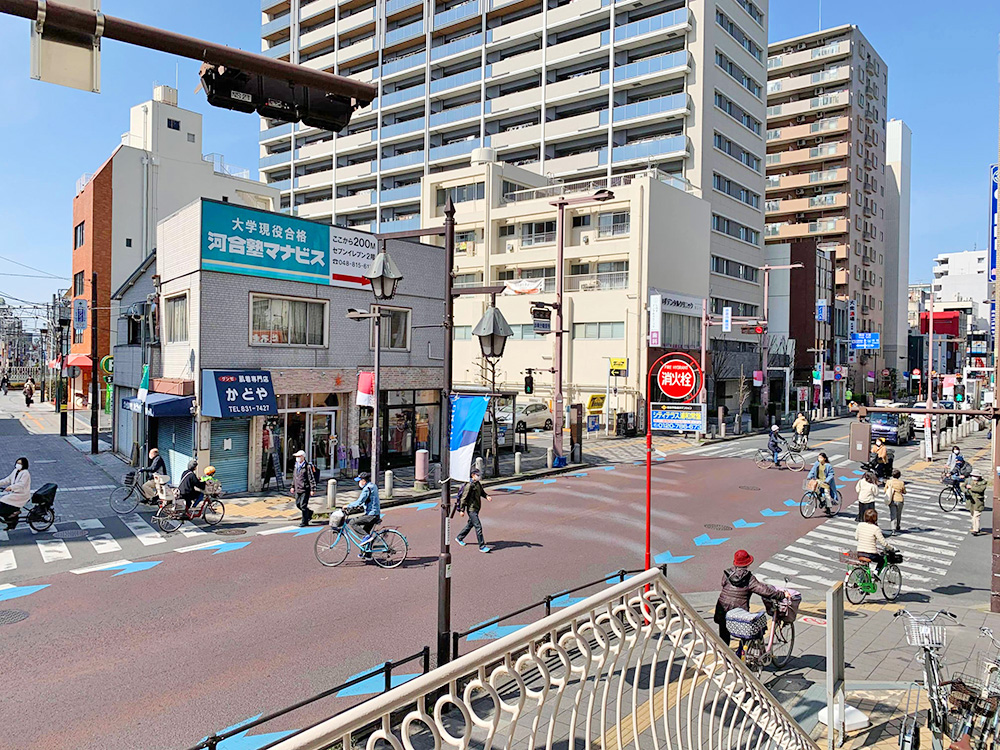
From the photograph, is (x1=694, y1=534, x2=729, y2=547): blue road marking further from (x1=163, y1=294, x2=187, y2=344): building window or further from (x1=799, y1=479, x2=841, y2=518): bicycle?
(x1=163, y1=294, x2=187, y2=344): building window

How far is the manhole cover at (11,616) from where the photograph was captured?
10594mm

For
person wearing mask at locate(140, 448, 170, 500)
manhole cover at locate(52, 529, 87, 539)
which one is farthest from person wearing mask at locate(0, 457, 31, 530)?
person wearing mask at locate(140, 448, 170, 500)

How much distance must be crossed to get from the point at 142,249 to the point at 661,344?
35793 millimetres

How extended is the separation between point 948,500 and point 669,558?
1213cm

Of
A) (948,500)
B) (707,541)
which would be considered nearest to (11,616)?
(707,541)

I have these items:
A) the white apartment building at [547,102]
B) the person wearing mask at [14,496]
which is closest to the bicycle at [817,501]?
the person wearing mask at [14,496]

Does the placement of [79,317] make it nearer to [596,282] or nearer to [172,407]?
[172,407]

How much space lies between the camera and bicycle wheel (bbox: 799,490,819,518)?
62.8 feet

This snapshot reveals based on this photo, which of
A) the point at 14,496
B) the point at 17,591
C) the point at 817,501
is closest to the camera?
the point at 17,591

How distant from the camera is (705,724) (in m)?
6.70

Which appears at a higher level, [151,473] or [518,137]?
[518,137]

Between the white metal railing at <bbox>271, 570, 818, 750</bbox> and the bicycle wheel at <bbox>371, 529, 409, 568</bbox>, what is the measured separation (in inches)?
360

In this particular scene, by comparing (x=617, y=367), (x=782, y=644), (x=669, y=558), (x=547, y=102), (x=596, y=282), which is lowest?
(x=669, y=558)

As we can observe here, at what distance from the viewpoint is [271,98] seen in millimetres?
5090
